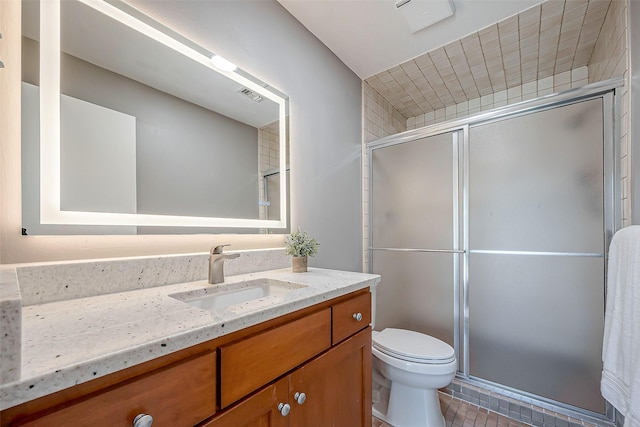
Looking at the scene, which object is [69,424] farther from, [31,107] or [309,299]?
[31,107]

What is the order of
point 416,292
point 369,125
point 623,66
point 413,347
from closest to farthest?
point 623,66 < point 413,347 < point 416,292 < point 369,125

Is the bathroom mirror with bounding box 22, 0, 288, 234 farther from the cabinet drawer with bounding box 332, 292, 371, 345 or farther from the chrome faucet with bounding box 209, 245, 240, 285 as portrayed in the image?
the cabinet drawer with bounding box 332, 292, 371, 345

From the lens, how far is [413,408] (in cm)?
144

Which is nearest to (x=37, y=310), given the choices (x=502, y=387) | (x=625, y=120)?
(x=502, y=387)

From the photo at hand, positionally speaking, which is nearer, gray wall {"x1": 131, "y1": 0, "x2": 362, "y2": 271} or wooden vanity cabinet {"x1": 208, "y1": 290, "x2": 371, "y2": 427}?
wooden vanity cabinet {"x1": 208, "y1": 290, "x2": 371, "y2": 427}

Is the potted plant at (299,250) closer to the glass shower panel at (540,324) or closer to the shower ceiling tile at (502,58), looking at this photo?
the glass shower panel at (540,324)

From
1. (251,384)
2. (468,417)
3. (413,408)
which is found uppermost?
(251,384)

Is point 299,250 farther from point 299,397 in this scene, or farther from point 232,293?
point 299,397

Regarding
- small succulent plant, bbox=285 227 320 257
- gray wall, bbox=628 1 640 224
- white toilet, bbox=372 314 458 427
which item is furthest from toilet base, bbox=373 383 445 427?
gray wall, bbox=628 1 640 224

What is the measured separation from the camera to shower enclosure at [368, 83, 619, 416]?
142cm

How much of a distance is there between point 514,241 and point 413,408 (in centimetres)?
113

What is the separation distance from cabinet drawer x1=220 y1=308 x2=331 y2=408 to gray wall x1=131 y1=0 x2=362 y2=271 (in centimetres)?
80

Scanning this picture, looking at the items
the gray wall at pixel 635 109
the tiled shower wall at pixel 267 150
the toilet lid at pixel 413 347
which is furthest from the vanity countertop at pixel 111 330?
the gray wall at pixel 635 109

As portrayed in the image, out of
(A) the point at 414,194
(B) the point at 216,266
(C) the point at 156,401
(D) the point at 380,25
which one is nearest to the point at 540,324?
(A) the point at 414,194
